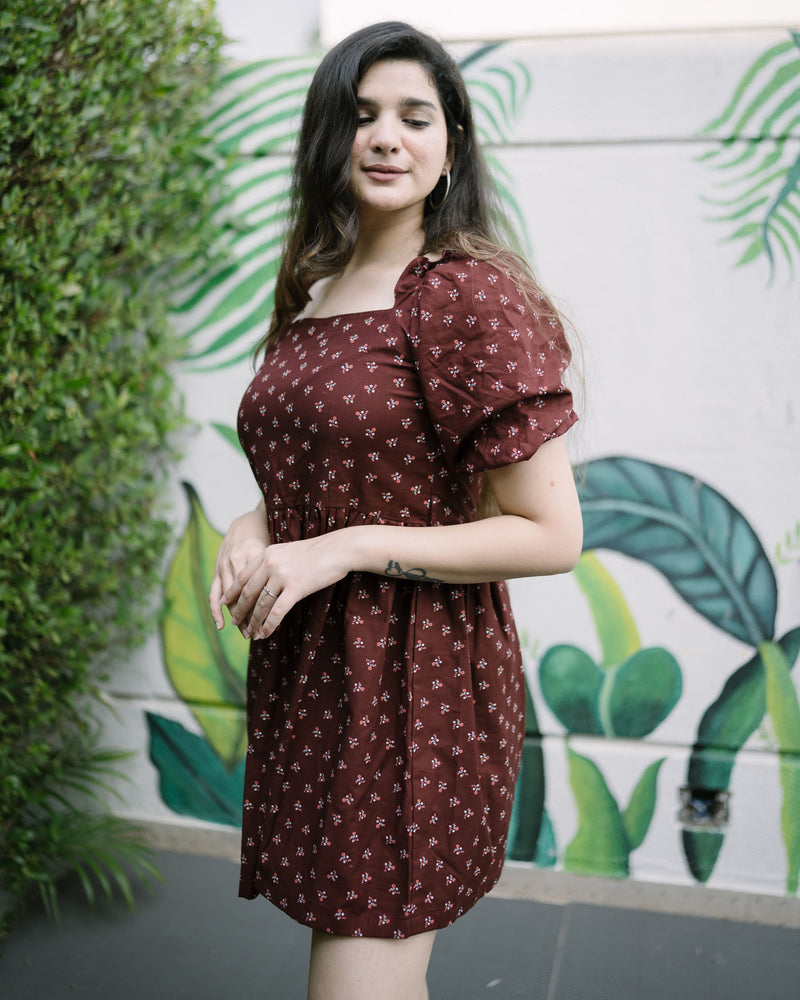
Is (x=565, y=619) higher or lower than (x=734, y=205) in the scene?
lower

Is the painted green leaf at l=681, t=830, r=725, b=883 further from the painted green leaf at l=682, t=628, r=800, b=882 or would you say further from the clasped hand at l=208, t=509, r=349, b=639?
the clasped hand at l=208, t=509, r=349, b=639

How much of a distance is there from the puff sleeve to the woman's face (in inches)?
9.3

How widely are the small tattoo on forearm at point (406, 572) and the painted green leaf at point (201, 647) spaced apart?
1669mm

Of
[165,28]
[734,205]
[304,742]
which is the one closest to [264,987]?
[304,742]

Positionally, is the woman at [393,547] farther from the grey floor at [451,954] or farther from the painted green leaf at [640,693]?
the painted green leaf at [640,693]

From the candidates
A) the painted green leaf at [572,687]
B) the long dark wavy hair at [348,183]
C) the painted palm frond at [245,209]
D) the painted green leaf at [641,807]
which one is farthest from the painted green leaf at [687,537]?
the painted palm frond at [245,209]

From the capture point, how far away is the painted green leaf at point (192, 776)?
290cm

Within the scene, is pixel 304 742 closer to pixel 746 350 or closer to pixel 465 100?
pixel 465 100

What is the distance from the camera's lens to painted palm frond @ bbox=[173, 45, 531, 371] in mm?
2686

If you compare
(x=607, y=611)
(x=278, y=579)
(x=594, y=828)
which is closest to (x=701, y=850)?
(x=594, y=828)

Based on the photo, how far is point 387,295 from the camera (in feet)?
4.60

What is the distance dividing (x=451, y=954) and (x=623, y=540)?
1.23 metres

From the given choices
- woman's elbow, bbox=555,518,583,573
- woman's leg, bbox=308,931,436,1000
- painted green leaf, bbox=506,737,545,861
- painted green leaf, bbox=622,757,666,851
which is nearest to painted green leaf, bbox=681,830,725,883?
painted green leaf, bbox=622,757,666,851

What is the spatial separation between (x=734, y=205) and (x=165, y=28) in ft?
5.49
